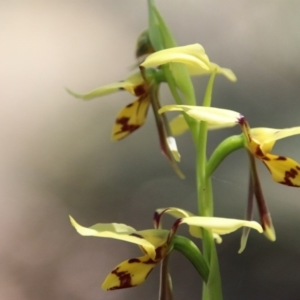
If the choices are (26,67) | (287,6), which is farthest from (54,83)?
(287,6)

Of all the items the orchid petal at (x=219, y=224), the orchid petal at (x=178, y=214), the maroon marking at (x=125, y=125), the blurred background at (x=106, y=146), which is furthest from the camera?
the blurred background at (x=106, y=146)

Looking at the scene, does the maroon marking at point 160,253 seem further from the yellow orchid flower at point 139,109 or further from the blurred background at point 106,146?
the blurred background at point 106,146

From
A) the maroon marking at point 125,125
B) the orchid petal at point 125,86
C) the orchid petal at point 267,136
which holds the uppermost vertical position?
the orchid petal at point 125,86

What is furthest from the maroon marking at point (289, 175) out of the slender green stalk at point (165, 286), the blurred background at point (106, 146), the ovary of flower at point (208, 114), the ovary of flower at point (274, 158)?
the blurred background at point (106, 146)

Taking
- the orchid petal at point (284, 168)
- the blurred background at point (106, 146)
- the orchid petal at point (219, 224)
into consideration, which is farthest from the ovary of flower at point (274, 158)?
the blurred background at point (106, 146)

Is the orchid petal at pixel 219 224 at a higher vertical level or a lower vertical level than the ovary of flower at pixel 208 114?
lower

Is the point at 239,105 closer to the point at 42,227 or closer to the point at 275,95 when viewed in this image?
the point at 275,95

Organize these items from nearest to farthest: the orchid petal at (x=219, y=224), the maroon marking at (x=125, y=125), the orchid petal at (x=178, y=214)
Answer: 1. the orchid petal at (x=219, y=224)
2. the orchid petal at (x=178, y=214)
3. the maroon marking at (x=125, y=125)

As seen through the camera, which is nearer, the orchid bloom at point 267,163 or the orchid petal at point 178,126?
the orchid bloom at point 267,163
